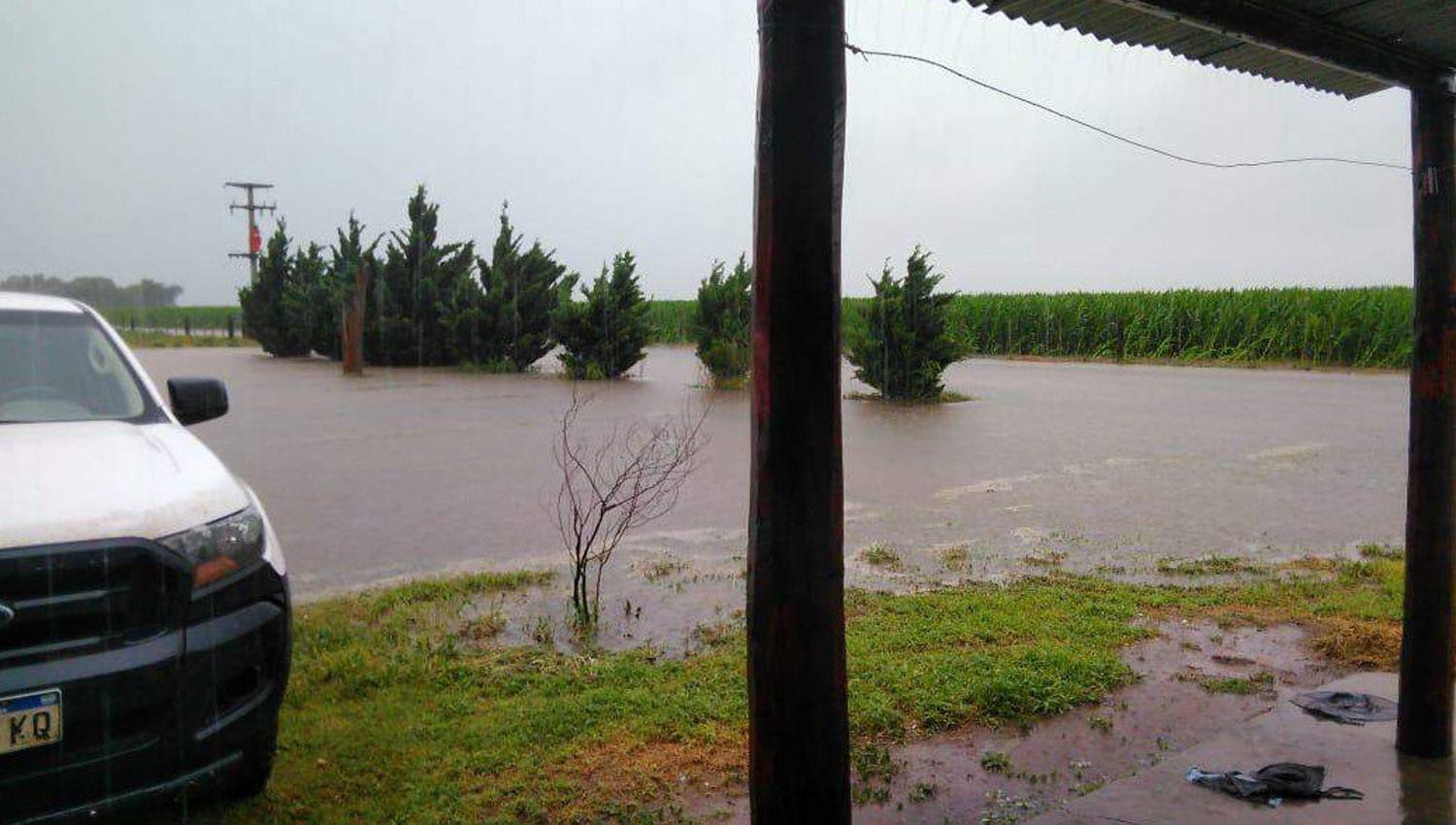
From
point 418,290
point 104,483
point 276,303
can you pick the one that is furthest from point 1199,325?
point 104,483

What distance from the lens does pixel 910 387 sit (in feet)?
61.9

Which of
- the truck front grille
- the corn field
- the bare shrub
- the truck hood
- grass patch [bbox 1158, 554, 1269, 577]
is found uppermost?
the corn field

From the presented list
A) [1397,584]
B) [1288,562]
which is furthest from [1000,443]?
[1397,584]

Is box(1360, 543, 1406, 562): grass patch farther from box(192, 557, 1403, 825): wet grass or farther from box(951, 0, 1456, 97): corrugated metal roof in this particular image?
box(951, 0, 1456, 97): corrugated metal roof

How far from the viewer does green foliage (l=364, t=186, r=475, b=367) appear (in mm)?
26031

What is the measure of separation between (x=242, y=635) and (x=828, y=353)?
6.38 ft

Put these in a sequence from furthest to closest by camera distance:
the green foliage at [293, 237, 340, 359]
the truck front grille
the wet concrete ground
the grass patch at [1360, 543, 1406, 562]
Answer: the green foliage at [293, 237, 340, 359], the grass patch at [1360, 543, 1406, 562], the wet concrete ground, the truck front grille

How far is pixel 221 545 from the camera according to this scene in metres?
3.19

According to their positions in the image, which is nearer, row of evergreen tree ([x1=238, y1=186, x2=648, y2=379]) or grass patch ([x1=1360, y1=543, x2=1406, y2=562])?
grass patch ([x1=1360, y1=543, x2=1406, y2=562])

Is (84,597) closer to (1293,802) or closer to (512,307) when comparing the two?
(1293,802)

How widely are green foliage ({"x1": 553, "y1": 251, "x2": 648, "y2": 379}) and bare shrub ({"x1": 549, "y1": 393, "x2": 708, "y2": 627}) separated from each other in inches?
257

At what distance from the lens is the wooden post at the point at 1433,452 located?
387cm

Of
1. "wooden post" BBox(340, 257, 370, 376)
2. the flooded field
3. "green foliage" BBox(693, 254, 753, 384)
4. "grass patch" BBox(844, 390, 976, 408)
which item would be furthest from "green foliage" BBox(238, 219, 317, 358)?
"grass patch" BBox(844, 390, 976, 408)

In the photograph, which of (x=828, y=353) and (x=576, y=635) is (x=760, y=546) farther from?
(x=576, y=635)
